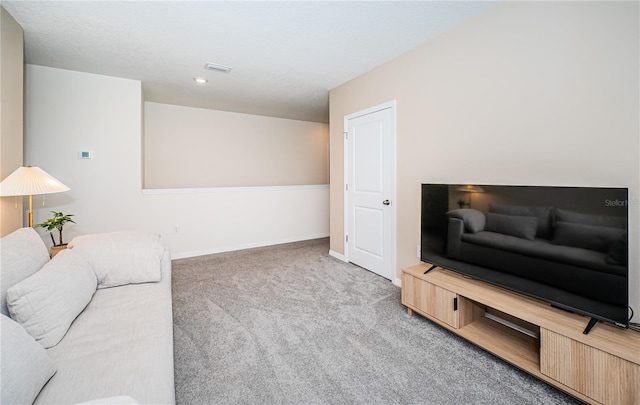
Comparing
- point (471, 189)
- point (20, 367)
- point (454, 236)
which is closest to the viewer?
point (20, 367)

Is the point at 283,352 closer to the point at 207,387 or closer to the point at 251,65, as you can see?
the point at 207,387

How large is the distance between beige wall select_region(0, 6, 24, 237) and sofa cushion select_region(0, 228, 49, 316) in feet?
2.75

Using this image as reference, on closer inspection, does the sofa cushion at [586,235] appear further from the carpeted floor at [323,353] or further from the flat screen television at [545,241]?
the carpeted floor at [323,353]

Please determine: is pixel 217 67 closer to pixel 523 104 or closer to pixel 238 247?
pixel 238 247

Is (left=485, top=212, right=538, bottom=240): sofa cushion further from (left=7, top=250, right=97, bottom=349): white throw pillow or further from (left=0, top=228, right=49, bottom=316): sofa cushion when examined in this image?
(left=0, top=228, right=49, bottom=316): sofa cushion

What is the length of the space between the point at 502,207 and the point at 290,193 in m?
3.72

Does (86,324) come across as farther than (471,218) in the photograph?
No

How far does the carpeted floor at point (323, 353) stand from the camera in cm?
153

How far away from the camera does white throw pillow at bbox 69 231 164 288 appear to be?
6.10 feet

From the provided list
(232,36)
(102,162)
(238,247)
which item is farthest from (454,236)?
(102,162)

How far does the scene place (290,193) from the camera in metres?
5.16

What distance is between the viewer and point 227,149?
514cm

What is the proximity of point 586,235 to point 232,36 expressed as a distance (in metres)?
2.86

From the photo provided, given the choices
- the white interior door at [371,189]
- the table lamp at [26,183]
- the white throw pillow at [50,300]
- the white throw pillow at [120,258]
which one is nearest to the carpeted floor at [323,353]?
the white interior door at [371,189]
